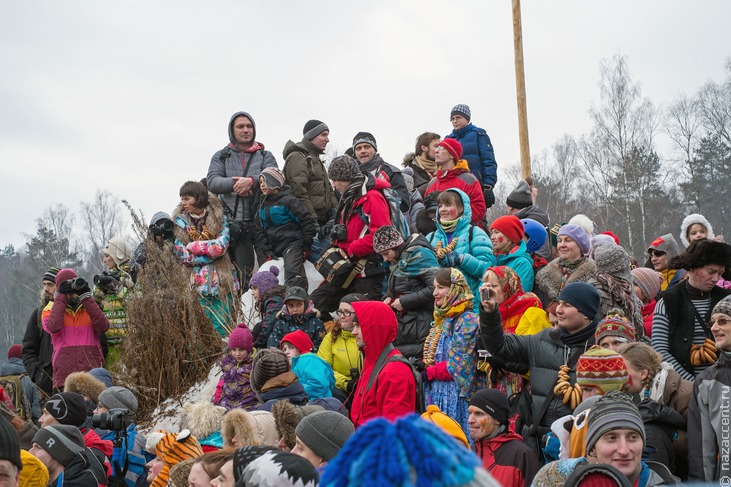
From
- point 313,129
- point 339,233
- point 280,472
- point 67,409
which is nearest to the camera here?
point 280,472

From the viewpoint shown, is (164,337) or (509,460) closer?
(509,460)

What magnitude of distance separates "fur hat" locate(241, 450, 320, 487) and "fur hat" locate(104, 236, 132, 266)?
8.70 metres

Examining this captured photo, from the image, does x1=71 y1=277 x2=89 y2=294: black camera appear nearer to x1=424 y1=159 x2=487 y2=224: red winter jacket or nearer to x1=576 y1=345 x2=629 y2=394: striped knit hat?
x1=424 y1=159 x2=487 y2=224: red winter jacket

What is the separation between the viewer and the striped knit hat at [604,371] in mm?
4715

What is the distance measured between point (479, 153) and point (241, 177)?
353cm

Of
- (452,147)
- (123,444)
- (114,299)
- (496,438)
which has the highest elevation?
(452,147)

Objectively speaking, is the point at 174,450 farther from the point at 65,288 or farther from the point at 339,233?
the point at 65,288

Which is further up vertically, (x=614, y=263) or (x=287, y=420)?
(x=614, y=263)

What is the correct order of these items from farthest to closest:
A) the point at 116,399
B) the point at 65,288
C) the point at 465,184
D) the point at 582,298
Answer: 1. the point at 465,184
2. the point at 65,288
3. the point at 116,399
4. the point at 582,298

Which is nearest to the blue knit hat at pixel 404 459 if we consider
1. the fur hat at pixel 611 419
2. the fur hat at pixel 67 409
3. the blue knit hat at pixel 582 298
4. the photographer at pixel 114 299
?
the fur hat at pixel 611 419

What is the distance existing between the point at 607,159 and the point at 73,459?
108 ft

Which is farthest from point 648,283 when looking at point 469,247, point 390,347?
point 390,347

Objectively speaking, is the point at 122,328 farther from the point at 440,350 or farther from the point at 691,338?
the point at 691,338

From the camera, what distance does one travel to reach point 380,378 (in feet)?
19.7
